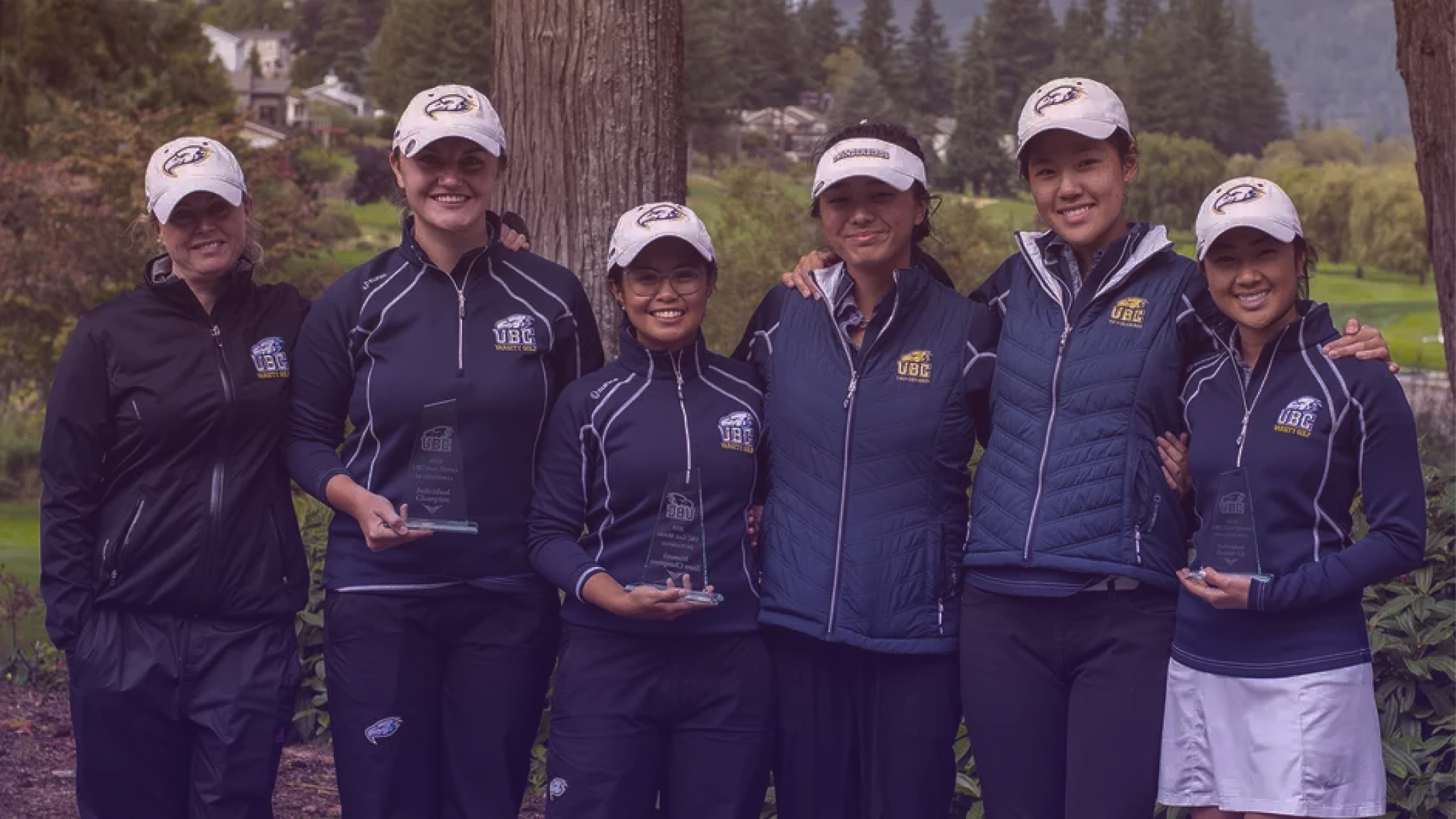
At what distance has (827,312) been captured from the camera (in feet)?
14.5

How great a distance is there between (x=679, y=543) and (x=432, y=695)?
31.4 inches

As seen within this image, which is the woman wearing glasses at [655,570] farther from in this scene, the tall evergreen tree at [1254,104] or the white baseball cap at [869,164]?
the tall evergreen tree at [1254,104]

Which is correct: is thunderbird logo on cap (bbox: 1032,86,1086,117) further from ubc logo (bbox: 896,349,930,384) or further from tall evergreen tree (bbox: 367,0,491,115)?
tall evergreen tree (bbox: 367,0,491,115)

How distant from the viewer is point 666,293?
437 centimetres

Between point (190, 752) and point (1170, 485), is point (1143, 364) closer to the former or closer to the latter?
point (1170, 485)

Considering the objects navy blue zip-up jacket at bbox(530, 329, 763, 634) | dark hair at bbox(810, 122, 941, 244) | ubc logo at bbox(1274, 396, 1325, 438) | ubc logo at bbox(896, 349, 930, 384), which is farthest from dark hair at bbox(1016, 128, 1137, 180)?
navy blue zip-up jacket at bbox(530, 329, 763, 634)

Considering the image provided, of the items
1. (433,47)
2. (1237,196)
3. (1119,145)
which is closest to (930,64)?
(433,47)

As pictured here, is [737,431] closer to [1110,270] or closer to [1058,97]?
[1110,270]

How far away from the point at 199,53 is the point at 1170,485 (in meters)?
36.1

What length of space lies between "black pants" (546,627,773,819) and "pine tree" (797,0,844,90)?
41.4 meters

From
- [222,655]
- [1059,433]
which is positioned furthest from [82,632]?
[1059,433]

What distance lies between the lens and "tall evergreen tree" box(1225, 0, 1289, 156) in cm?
3859

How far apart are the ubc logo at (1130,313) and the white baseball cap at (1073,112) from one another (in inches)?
16.1

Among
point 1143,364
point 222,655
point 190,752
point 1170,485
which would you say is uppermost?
point 1143,364
